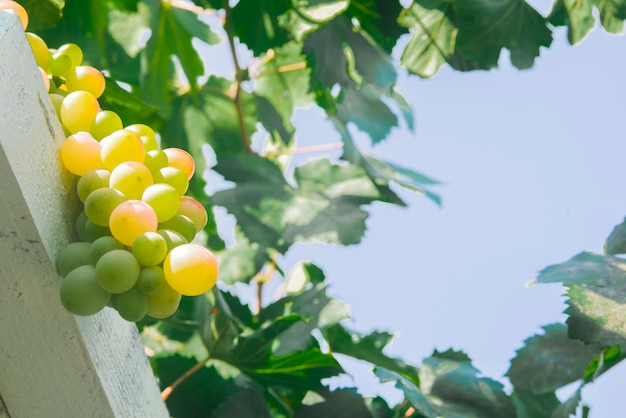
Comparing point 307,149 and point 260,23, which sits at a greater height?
point 260,23

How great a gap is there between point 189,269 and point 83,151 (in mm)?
119

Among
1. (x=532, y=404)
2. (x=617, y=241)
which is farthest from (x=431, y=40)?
(x=532, y=404)

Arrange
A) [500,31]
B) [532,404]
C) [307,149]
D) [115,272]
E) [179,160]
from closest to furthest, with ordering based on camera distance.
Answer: [115,272]
[179,160]
[532,404]
[500,31]
[307,149]

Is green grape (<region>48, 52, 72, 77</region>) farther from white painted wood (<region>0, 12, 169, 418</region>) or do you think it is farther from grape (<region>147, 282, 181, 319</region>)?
grape (<region>147, 282, 181, 319</region>)

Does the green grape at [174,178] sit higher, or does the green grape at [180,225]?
the green grape at [174,178]

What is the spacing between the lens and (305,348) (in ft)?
3.10

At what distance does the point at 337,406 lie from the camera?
0.92 metres

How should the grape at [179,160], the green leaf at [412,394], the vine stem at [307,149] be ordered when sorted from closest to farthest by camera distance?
the grape at [179,160] < the green leaf at [412,394] < the vine stem at [307,149]

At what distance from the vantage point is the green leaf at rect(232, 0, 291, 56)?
3.64 ft

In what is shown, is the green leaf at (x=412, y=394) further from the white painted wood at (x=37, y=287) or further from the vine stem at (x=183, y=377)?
the white painted wood at (x=37, y=287)

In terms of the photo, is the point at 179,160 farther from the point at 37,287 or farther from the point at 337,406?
the point at 337,406

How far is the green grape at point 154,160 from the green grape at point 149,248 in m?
0.07

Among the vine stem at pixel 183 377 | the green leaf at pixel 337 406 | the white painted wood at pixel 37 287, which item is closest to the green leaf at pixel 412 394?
the green leaf at pixel 337 406

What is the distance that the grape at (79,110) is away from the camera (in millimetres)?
504
